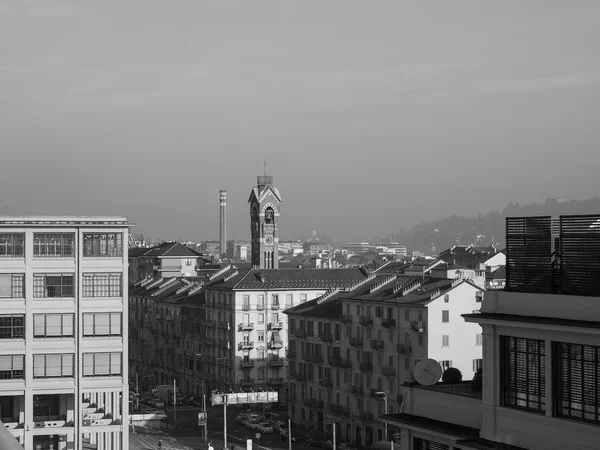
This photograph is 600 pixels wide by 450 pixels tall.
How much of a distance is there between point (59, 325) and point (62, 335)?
619mm

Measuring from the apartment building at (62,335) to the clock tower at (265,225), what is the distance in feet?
342

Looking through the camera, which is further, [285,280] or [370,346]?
[285,280]

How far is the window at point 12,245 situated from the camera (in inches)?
2537

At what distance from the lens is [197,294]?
127688mm

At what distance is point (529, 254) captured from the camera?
953 inches

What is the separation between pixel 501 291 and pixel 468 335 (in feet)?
179

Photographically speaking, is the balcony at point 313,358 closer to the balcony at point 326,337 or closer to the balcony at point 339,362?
the balcony at point 326,337

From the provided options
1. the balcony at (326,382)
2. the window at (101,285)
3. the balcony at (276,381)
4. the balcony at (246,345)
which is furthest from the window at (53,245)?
the balcony at (276,381)

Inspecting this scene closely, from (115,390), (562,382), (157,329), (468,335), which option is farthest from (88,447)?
(157,329)

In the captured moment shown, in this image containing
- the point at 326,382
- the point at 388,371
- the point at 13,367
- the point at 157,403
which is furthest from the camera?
the point at 157,403

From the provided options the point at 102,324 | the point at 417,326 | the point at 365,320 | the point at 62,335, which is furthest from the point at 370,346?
the point at 62,335

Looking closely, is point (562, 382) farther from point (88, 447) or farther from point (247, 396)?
point (247, 396)

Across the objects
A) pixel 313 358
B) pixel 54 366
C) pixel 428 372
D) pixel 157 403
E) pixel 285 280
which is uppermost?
pixel 428 372

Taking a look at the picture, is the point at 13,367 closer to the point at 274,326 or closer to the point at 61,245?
the point at 61,245
